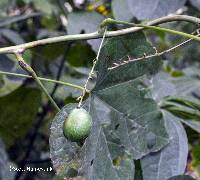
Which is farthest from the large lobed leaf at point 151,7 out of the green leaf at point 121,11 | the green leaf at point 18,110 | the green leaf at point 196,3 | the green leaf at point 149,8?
the green leaf at point 18,110

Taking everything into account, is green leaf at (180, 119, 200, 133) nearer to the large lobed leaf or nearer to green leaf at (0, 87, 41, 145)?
the large lobed leaf

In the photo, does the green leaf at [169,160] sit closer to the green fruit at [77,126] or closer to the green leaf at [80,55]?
the green fruit at [77,126]

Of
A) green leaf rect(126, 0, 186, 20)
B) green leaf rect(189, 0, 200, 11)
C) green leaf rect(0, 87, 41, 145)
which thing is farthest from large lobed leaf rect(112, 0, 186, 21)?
green leaf rect(0, 87, 41, 145)

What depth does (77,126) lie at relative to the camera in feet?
2.36

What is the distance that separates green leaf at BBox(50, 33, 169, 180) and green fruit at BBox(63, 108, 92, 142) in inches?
3.1

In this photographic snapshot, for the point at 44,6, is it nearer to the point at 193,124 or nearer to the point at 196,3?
the point at 196,3

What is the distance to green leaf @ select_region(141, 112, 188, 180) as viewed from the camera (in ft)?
2.97

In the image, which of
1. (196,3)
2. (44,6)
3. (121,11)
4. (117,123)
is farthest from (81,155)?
(44,6)

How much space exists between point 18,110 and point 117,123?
1.83ft

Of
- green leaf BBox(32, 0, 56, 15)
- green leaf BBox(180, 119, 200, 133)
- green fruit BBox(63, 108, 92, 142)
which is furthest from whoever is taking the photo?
green leaf BBox(32, 0, 56, 15)

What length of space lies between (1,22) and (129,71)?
0.73m

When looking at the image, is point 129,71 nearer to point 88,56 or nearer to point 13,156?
point 88,56

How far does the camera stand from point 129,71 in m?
0.88

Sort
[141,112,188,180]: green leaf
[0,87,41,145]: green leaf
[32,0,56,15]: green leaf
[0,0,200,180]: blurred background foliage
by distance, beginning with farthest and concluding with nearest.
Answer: [32,0,56,15]: green leaf < [0,87,41,145]: green leaf < [0,0,200,180]: blurred background foliage < [141,112,188,180]: green leaf
